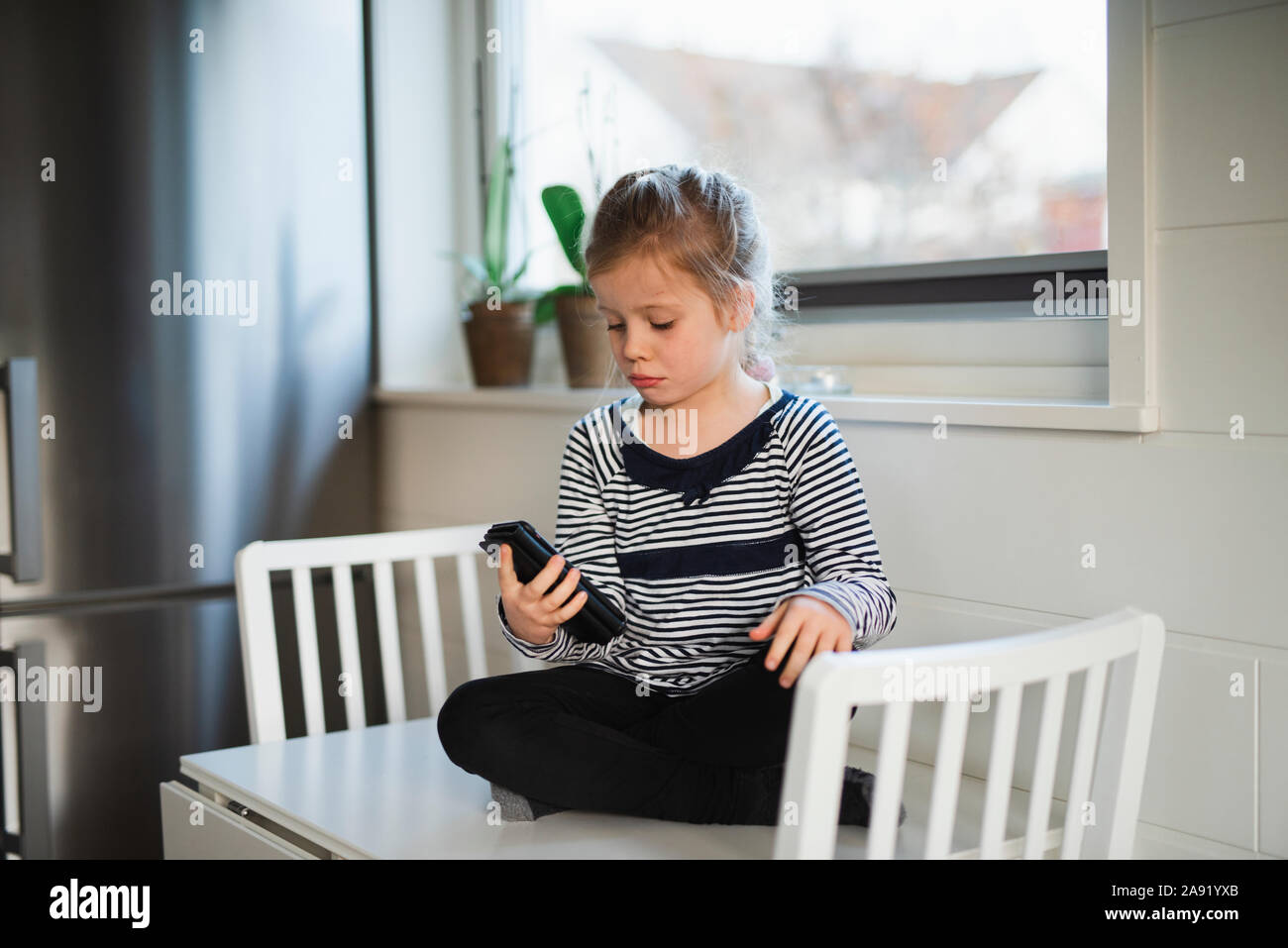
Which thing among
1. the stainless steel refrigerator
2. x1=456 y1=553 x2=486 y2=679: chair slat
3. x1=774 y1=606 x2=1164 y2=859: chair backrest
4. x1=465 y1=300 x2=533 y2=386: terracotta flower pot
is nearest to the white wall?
x1=774 y1=606 x2=1164 y2=859: chair backrest

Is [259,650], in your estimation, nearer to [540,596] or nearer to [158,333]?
[540,596]

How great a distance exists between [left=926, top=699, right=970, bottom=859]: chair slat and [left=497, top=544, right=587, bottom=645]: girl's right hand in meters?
0.34

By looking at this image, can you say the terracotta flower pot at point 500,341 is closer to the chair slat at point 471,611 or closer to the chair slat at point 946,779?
the chair slat at point 471,611

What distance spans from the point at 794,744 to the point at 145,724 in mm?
1166

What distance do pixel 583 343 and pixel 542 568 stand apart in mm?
779

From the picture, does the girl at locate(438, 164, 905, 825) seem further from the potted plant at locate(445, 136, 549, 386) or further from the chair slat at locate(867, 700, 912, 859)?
→ the potted plant at locate(445, 136, 549, 386)

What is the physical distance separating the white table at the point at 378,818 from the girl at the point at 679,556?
0.09ft

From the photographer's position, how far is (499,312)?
5.88 ft

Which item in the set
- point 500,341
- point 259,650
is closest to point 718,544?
point 259,650

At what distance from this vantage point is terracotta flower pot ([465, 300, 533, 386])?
5.89 feet

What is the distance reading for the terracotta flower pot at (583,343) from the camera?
172 centimetres

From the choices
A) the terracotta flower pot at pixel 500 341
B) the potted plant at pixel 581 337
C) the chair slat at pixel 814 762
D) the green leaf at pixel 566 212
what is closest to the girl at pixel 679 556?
the chair slat at pixel 814 762
